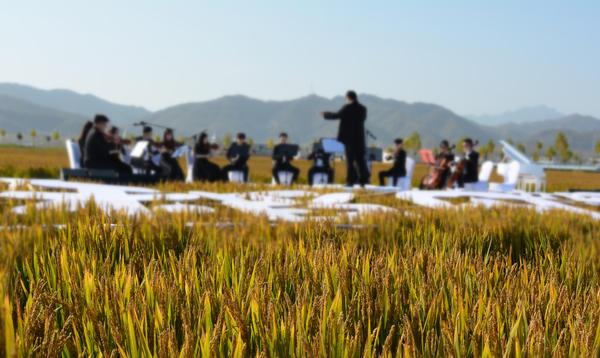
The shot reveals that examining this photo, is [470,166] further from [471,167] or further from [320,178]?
[320,178]

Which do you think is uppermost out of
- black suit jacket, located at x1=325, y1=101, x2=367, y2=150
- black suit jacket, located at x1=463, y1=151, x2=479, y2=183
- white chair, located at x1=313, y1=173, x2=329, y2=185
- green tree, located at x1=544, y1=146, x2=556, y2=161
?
green tree, located at x1=544, y1=146, x2=556, y2=161

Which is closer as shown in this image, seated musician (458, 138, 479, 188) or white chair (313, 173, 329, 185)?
seated musician (458, 138, 479, 188)

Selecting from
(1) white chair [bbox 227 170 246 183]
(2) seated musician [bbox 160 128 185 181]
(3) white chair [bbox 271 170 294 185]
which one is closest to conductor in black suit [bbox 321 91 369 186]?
(3) white chair [bbox 271 170 294 185]

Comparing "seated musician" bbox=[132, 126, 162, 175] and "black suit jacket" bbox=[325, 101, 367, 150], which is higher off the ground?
"black suit jacket" bbox=[325, 101, 367, 150]

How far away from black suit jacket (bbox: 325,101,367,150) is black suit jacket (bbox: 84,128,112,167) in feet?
13.4

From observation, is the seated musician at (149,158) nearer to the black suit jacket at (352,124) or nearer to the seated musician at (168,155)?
the seated musician at (168,155)

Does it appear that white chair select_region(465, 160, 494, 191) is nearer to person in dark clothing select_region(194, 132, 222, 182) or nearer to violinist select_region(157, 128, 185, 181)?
person in dark clothing select_region(194, 132, 222, 182)

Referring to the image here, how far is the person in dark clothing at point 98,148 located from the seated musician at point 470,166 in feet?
22.3

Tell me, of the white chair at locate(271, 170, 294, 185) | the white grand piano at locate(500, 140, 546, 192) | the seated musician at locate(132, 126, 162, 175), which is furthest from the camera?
the white grand piano at locate(500, 140, 546, 192)

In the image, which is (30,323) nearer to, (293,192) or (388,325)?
(388,325)

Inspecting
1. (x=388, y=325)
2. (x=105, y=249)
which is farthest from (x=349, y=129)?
(x=388, y=325)

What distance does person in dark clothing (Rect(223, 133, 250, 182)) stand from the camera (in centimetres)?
1415

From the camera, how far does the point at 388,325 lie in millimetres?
1726

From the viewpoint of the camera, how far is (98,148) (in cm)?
1102
